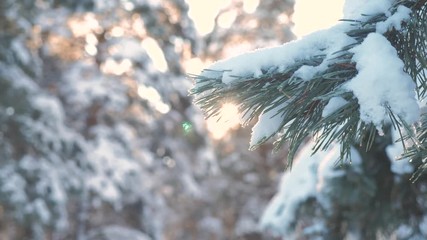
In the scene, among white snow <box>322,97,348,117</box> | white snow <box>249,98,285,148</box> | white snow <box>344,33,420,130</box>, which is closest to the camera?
white snow <box>344,33,420,130</box>

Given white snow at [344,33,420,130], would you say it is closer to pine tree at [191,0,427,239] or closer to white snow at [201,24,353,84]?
pine tree at [191,0,427,239]

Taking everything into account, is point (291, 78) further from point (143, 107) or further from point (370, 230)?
point (143, 107)

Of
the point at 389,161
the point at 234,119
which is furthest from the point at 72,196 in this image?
the point at 234,119

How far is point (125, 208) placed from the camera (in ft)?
30.7

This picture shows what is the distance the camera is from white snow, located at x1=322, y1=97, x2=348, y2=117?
96 cm

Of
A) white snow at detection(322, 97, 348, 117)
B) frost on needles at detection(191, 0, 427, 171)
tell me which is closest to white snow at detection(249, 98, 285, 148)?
frost on needles at detection(191, 0, 427, 171)

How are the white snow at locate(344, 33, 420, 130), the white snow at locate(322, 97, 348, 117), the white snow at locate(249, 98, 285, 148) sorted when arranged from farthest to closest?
the white snow at locate(249, 98, 285, 148) < the white snow at locate(322, 97, 348, 117) < the white snow at locate(344, 33, 420, 130)

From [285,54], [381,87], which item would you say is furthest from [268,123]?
[381,87]

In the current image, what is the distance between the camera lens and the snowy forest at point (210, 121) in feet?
3.24

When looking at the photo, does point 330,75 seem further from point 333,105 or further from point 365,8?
point 365,8

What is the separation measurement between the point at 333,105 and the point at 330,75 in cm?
6

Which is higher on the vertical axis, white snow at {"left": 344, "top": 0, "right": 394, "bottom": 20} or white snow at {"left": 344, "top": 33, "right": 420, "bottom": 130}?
white snow at {"left": 344, "top": 0, "right": 394, "bottom": 20}

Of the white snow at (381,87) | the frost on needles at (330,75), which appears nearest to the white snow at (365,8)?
the frost on needles at (330,75)

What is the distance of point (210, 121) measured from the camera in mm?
1343
